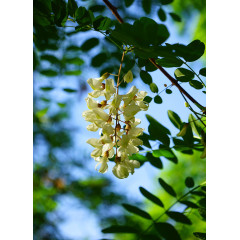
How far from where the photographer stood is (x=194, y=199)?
2.26ft

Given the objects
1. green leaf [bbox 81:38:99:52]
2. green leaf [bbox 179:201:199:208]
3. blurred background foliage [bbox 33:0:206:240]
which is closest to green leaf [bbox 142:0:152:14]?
blurred background foliage [bbox 33:0:206:240]

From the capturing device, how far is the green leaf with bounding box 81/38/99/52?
0.75 meters

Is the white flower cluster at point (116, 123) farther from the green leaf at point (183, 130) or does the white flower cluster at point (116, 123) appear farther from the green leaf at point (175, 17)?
the green leaf at point (175, 17)

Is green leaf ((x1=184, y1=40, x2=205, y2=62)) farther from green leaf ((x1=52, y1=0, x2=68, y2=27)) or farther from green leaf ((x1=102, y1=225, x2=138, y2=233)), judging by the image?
green leaf ((x1=102, y1=225, x2=138, y2=233))

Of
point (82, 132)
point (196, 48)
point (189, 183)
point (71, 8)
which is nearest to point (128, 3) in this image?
point (71, 8)

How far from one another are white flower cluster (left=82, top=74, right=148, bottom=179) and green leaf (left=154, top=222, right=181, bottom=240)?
0.68 feet

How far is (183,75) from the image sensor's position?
20.4 inches

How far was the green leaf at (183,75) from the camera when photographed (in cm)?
51

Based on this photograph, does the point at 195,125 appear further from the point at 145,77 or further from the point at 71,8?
the point at 71,8

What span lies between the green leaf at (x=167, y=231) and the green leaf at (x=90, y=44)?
1.56ft

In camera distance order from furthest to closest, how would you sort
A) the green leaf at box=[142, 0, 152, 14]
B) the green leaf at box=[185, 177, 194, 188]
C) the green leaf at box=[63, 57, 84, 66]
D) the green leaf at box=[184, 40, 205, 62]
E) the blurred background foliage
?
the green leaf at box=[63, 57, 84, 66], the green leaf at box=[142, 0, 152, 14], the green leaf at box=[185, 177, 194, 188], the blurred background foliage, the green leaf at box=[184, 40, 205, 62]

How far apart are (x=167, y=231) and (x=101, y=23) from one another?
436 mm
